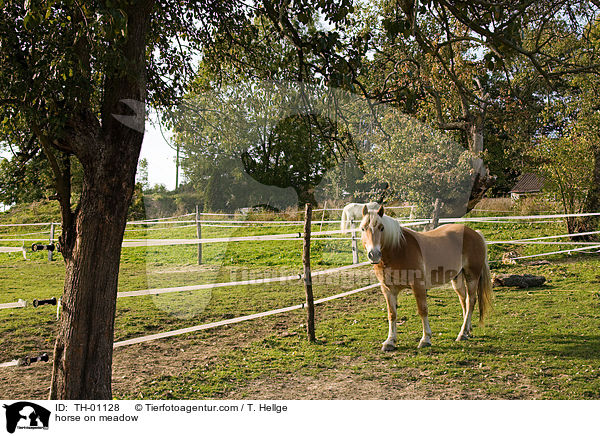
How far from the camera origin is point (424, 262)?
14.9ft

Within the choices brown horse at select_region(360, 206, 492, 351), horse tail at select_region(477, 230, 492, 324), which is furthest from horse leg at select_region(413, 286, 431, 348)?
horse tail at select_region(477, 230, 492, 324)

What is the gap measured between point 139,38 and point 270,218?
41.3 feet

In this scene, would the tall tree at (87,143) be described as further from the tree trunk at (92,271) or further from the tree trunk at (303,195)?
the tree trunk at (303,195)

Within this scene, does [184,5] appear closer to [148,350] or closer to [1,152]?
[1,152]

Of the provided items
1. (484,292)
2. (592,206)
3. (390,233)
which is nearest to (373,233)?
(390,233)

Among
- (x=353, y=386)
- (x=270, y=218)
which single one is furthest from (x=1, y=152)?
(x=270, y=218)

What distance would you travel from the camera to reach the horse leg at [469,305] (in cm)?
464

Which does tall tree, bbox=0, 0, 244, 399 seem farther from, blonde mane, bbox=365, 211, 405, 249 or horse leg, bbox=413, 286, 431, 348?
horse leg, bbox=413, 286, 431, 348

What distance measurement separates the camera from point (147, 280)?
9.17 meters
